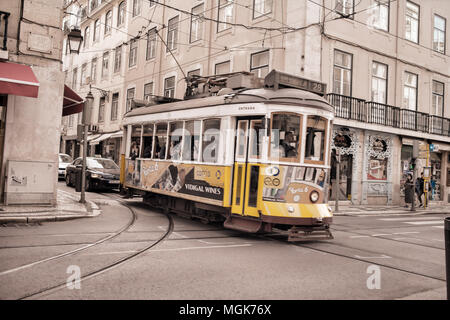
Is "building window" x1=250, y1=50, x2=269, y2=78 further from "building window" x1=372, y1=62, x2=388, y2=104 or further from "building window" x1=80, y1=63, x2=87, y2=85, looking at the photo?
"building window" x1=80, y1=63, x2=87, y2=85

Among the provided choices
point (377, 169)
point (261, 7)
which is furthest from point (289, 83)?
point (377, 169)

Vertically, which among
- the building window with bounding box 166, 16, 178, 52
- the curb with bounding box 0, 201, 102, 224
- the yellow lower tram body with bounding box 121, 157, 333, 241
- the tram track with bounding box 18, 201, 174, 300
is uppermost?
the building window with bounding box 166, 16, 178, 52

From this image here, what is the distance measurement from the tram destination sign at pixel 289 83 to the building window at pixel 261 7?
9.70 m

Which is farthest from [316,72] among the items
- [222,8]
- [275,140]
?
[275,140]

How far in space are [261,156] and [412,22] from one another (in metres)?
18.0

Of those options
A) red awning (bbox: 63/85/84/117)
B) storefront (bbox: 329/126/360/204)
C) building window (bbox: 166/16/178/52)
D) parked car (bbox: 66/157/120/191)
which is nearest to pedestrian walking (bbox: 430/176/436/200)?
storefront (bbox: 329/126/360/204)

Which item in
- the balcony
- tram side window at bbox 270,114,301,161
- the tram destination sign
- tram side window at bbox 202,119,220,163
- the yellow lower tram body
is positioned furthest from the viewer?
the balcony

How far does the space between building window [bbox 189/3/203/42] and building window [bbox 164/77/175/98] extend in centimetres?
277

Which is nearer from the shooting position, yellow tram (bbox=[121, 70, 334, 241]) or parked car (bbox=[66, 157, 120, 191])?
yellow tram (bbox=[121, 70, 334, 241])

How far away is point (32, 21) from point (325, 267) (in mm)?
9507

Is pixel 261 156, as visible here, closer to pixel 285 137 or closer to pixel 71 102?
pixel 285 137

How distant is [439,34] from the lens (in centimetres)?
2306

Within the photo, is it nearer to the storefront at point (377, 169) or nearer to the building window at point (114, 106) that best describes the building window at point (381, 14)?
the storefront at point (377, 169)

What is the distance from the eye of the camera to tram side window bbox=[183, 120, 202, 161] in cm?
931
